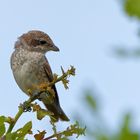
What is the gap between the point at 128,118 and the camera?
175 centimetres

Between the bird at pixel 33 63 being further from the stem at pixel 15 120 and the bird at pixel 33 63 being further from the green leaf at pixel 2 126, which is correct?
the stem at pixel 15 120

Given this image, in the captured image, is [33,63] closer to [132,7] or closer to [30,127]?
[30,127]

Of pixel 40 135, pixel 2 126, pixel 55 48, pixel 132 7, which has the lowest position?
pixel 40 135

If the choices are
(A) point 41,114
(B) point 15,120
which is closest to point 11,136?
(B) point 15,120

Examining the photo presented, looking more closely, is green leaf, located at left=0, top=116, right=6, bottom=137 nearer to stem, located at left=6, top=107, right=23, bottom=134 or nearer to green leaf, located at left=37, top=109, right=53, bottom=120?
stem, located at left=6, top=107, right=23, bottom=134

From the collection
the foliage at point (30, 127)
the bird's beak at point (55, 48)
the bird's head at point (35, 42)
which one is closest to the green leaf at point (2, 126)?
the foliage at point (30, 127)

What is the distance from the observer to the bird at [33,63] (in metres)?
8.62

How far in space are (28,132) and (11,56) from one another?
601 cm

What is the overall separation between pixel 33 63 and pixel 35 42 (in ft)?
2.59

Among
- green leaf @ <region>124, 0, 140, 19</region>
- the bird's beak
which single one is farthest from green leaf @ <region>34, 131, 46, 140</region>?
the bird's beak

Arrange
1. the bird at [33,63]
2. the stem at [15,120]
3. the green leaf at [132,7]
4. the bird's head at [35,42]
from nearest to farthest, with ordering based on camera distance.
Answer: the green leaf at [132,7], the stem at [15,120], the bird at [33,63], the bird's head at [35,42]

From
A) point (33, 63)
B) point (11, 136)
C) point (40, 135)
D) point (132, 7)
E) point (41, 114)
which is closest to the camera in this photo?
point (132, 7)

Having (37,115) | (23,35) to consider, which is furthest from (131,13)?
(23,35)

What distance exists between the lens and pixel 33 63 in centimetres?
893
